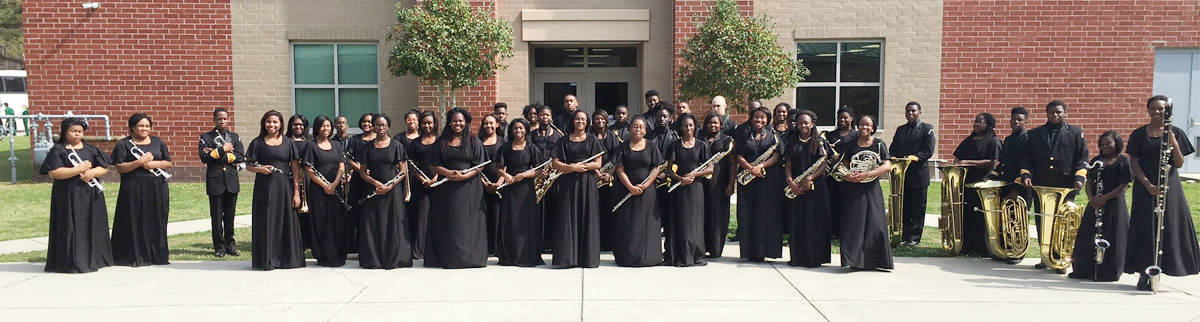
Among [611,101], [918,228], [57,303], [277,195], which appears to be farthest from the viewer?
[611,101]

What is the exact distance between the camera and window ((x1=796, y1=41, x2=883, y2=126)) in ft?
53.6


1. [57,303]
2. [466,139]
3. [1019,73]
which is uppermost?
[1019,73]

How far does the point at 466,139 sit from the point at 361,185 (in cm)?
120

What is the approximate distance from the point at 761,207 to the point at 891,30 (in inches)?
334

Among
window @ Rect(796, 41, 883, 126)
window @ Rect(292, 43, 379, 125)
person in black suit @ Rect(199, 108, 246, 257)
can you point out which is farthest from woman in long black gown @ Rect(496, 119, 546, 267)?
window @ Rect(796, 41, 883, 126)

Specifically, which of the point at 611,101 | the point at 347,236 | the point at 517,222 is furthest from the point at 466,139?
the point at 611,101

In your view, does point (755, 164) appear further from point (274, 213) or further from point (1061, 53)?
point (1061, 53)

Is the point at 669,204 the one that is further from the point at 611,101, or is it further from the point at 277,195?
the point at 611,101

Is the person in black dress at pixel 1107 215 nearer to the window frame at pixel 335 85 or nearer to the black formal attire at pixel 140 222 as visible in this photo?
the black formal attire at pixel 140 222

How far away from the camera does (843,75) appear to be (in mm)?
16375

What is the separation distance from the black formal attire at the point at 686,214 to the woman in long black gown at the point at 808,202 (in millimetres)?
873

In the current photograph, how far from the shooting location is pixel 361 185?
8922 mm

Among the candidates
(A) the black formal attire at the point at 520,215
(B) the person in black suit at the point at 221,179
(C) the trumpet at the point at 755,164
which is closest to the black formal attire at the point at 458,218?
(A) the black formal attire at the point at 520,215

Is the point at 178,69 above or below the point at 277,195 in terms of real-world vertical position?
above
